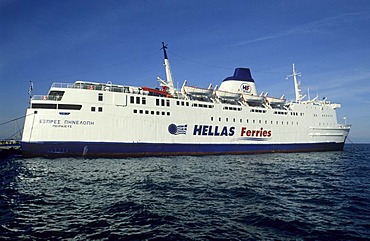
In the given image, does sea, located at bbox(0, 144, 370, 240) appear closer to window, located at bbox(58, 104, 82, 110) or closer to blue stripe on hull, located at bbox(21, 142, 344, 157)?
blue stripe on hull, located at bbox(21, 142, 344, 157)

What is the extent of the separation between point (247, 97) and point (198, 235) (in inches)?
1237

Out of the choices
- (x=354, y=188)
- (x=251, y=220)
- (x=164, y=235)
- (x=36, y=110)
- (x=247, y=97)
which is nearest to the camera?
(x=164, y=235)

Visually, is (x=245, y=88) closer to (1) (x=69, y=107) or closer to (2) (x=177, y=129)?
(2) (x=177, y=129)

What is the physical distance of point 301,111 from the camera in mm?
40125

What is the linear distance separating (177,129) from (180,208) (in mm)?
20483

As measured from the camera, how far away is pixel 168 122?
28547 millimetres

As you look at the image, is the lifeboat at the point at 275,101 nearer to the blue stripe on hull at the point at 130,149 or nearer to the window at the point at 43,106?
the blue stripe on hull at the point at 130,149

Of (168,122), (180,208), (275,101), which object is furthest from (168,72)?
(180,208)

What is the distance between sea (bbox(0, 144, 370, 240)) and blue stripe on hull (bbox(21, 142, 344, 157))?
916 cm

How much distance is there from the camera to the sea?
648 cm

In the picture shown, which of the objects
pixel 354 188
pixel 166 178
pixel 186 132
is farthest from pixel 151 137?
pixel 354 188

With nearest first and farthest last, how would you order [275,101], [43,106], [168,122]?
[43,106] < [168,122] < [275,101]

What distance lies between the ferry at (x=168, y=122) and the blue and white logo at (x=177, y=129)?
119mm

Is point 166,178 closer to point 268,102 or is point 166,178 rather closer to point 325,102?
point 268,102
